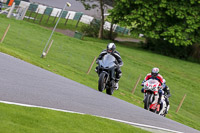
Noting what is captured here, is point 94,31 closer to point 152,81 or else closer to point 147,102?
point 152,81

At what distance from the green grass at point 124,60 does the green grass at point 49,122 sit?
13013 mm

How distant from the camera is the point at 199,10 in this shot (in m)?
51.7

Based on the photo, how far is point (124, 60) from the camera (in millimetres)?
43094

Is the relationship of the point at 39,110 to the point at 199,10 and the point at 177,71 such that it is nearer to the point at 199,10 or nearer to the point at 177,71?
the point at 177,71

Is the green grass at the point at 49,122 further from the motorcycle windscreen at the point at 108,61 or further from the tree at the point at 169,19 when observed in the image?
the tree at the point at 169,19

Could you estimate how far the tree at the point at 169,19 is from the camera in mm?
50656

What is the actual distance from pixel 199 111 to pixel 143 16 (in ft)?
80.0

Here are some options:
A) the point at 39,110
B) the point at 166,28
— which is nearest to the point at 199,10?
the point at 166,28

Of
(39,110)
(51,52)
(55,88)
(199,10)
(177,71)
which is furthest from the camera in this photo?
(199,10)

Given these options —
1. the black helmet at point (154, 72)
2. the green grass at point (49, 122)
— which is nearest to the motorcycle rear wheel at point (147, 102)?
the black helmet at point (154, 72)

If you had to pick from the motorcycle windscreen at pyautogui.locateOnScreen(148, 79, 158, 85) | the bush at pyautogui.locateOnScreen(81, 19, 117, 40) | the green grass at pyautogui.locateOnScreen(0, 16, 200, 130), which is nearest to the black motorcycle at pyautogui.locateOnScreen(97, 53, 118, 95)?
the motorcycle windscreen at pyautogui.locateOnScreen(148, 79, 158, 85)

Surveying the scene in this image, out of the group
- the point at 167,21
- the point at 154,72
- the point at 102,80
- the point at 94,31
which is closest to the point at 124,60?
the point at 167,21

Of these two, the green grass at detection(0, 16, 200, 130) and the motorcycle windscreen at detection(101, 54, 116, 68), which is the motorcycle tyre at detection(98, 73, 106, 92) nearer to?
the motorcycle windscreen at detection(101, 54, 116, 68)

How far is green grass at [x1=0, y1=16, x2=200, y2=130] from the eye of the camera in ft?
93.0
